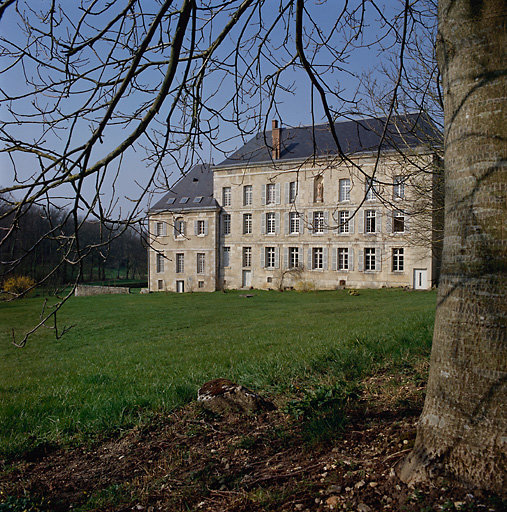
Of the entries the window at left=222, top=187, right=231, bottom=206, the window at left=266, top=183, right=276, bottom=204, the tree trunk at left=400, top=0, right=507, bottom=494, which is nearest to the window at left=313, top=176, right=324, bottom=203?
the window at left=266, top=183, right=276, bottom=204

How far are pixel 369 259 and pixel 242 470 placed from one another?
34.9 m

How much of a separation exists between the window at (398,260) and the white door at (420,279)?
1195mm

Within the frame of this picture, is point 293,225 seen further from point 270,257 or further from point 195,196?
point 195,196

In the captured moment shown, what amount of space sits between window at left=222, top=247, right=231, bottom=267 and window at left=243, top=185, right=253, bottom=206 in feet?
14.9

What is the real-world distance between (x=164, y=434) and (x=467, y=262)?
9.53 ft

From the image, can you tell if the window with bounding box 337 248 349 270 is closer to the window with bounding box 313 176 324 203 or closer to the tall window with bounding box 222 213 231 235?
the window with bounding box 313 176 324 203

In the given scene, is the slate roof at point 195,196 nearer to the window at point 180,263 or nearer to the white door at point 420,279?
the window at point 180,263

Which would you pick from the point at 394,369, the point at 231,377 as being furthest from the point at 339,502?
the point at 231,377

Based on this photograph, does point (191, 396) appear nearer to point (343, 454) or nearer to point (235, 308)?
point (343, 454)

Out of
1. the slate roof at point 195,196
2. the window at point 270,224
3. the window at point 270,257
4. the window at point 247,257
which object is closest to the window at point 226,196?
the slate roof at point 195,196

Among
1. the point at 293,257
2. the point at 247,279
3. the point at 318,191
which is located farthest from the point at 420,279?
the point at 247,279

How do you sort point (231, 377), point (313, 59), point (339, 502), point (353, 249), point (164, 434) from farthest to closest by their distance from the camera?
1. point (353, 249)
2. point (231, 377)
3. point (313, 59)
4. point (164, 434)
5. point (339, 502)

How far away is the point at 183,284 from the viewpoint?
44.2 metres

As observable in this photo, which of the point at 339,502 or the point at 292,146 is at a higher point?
the point at 292,146
